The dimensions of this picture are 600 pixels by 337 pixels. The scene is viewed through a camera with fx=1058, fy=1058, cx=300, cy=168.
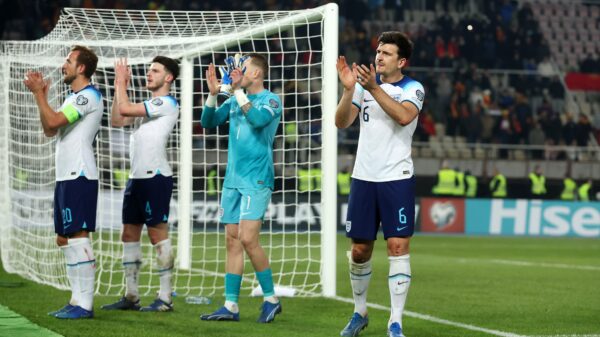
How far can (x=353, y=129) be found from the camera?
25219 millimetres

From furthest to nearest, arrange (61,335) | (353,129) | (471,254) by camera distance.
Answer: (353,129), (471,254), (61,335)

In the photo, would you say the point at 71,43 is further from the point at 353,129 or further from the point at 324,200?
the point at 353,129

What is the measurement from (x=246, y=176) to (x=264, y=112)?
494 mm

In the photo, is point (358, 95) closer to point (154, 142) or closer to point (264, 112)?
point (264, 112)

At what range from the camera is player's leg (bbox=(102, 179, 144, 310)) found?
8078 mm

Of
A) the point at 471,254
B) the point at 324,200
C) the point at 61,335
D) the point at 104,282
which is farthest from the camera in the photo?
the point at 471,254

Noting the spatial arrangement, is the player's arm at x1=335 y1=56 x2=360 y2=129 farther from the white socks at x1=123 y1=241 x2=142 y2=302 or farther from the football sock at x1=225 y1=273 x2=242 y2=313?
the white socks at x1=123 y1=241 x2=142 y2=302

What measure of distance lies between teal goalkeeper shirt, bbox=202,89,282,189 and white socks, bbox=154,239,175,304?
833mm

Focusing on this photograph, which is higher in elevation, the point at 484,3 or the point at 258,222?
the point at 484,3

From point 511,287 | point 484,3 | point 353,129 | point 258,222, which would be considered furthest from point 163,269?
point 484,3

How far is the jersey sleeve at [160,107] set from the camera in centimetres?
787

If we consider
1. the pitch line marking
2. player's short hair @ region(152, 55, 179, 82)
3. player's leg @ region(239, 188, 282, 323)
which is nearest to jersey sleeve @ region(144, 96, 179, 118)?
player's short hair @ region(152, 55, 179, 82)

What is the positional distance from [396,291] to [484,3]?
26.5 m

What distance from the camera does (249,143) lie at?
299 inches
